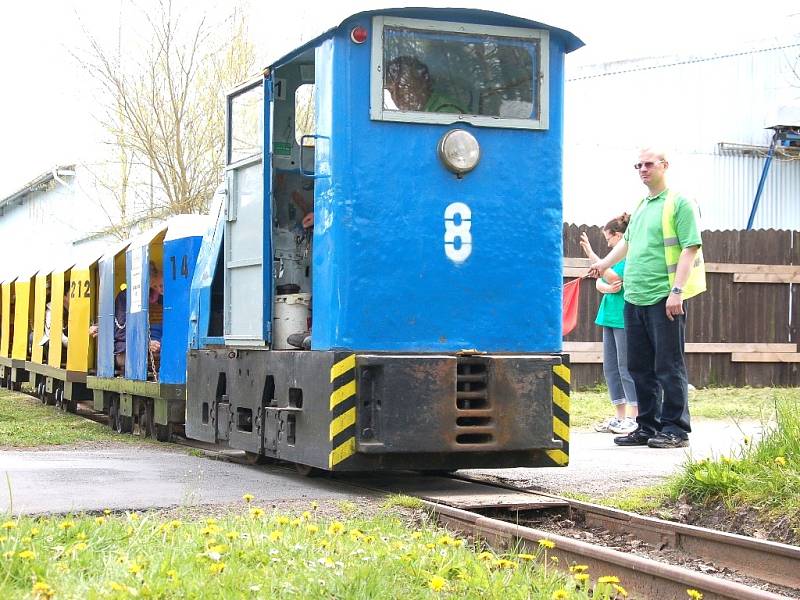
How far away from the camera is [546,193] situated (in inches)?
320

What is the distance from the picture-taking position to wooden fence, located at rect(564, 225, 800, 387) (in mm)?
18016

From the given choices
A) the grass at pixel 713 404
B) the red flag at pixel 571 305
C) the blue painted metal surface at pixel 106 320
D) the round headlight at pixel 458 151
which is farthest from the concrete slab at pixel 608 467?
the blue painted metal surface at pixel 106 320

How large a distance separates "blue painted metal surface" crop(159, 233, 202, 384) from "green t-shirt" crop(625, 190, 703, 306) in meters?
4.17

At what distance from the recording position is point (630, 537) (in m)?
6.45

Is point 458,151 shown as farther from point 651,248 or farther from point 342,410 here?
point 651,248

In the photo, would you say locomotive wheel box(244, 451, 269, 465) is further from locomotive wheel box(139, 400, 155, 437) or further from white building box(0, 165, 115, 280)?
white building box(0, 165, 115, 280)

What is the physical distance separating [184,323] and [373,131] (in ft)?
15.5

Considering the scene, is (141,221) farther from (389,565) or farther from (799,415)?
(389,565)

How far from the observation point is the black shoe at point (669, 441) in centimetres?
984

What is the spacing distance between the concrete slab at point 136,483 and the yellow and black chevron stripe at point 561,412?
1269mm

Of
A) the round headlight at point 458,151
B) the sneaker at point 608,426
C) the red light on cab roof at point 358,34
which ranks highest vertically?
the red light on cab roof at point 358,34

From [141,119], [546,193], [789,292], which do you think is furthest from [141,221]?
[546,193]

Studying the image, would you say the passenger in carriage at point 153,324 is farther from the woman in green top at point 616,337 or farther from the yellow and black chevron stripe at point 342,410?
the yellow and black chevron stripe at point 342,410

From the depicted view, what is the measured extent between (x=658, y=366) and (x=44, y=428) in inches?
265
